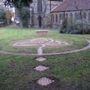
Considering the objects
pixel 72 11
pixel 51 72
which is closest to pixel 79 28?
pixel 72 11

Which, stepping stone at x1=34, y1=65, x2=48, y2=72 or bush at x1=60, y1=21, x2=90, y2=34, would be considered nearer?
stepping stone at x1=34, y1=65, x2=48, y2=72

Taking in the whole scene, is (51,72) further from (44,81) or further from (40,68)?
(44,81)

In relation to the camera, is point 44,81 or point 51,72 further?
point 51,72

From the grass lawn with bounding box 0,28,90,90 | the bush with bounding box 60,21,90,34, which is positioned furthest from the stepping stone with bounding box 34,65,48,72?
the bush with bounding box 60,21,90,34

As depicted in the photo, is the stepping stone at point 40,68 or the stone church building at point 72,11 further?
the stone church building at point 72,11

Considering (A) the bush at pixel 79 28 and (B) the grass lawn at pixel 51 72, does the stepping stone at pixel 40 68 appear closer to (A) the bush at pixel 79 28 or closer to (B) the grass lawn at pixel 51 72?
(B) the grass lawn at pixel 51 72

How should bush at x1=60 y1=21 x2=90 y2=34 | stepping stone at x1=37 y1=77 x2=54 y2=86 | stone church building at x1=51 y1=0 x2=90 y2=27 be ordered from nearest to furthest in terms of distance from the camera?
stepping stone at x1=37 y1=77 x2=54 y2=86
bush at x1=60 y1=21 x2=90 y2=34
stone church building at x1=51 y1=0 x2=90 y2=27

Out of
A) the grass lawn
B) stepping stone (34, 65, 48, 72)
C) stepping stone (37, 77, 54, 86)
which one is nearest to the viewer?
the grass lawn

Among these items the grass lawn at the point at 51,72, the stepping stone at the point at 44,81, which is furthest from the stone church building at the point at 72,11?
the stepping stone at the point at 44,81

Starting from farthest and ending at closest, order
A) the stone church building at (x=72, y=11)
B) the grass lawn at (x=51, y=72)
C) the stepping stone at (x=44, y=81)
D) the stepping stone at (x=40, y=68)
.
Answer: the stone church building at (x=72, y=11) < the stepping stone at (x=40, y=68) < the stepping stone at (x=44, y=81) < the grass lawn at (x=51, y=72)

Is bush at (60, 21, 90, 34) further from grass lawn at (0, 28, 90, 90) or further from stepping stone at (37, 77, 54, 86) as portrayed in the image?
stepping stone at (37, 77, 54, 86)

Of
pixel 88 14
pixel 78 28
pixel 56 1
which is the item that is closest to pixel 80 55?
pixel 78 28

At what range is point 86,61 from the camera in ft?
43.9

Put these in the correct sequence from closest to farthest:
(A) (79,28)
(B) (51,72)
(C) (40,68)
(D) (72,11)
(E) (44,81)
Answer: (E) (44,81) < (B) (51,72) < (C) (40,68) < (A) (79,28) < (D) (72,11)
